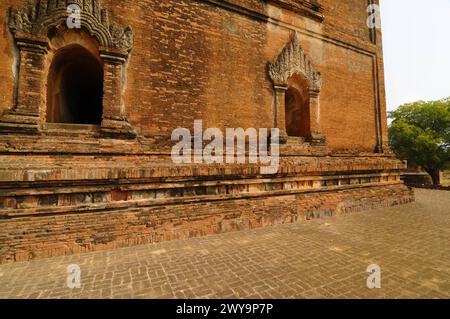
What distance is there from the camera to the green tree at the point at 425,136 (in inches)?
727

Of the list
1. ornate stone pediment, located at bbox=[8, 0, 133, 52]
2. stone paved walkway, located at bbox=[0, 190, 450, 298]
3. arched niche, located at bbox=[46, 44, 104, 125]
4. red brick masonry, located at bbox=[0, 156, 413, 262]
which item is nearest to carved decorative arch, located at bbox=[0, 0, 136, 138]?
ornate stone pediment, located at bbox=[8, 0, 133, 52]

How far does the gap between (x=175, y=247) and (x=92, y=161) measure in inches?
91.8

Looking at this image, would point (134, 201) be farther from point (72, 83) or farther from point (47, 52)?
point (72, 83)

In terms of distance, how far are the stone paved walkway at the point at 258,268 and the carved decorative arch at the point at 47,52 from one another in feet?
8.14

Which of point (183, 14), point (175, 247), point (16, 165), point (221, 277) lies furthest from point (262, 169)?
point (16, 165)

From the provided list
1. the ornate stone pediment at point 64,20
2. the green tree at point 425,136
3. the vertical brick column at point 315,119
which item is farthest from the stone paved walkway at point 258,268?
the green tree at point 425,136

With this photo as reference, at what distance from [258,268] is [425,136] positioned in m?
22.4

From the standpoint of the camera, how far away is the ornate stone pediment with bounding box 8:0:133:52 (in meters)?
4.27

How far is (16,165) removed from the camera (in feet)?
12.7

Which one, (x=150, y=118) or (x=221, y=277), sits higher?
(x=150, y=118)

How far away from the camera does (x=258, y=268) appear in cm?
320

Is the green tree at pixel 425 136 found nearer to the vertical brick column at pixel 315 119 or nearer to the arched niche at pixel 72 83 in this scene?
the vertical brick column at pixel 315 119
